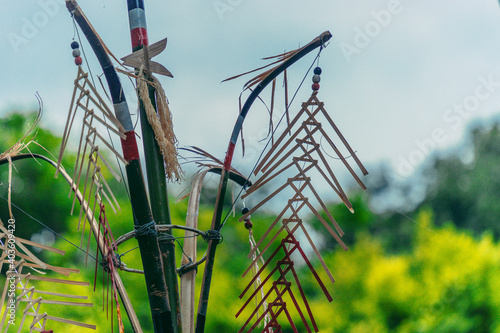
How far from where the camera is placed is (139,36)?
133cm

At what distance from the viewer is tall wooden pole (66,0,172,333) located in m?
1.19

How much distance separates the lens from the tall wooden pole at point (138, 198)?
1188 mm

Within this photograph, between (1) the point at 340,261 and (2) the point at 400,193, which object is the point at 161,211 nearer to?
(1) the point at 340,261

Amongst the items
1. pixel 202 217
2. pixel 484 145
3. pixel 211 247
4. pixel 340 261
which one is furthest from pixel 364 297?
pixel 484 145

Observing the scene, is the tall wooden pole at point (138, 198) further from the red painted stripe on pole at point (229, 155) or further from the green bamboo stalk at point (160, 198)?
the red painted stripe on pole at point (229, 155)

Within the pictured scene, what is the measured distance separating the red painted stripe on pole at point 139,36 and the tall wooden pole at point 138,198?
0.42 feet

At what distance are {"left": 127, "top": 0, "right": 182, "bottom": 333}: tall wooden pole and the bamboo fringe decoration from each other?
1 centimetres

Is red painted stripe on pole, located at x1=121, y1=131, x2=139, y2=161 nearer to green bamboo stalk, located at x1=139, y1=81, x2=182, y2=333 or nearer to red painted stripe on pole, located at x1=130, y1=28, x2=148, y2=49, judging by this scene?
green bamboo stalk, located at x1=139, y1=81, x2=182, y2=333

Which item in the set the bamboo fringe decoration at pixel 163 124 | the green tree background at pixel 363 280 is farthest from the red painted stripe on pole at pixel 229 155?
the green tree background at pixel 363 280

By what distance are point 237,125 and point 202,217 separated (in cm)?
472

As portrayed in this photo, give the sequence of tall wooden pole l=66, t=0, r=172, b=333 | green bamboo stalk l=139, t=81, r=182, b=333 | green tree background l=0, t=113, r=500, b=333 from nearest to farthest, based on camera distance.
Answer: tall wooden pole l=66, t=0, r=172, b=333
green bamboo stalk l=139, t=81, r=182, b=333
green tree background l=0, t=113, r=500, b=333

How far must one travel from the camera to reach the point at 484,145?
543 inches

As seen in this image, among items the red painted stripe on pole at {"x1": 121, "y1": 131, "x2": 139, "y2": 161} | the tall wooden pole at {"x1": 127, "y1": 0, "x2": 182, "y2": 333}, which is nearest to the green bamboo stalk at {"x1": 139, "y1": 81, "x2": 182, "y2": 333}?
the tall wooden pole at {"x1": 127, "y1": 0, "x2": 182, "y2": 333}

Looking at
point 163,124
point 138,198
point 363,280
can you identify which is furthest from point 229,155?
point 363,280
